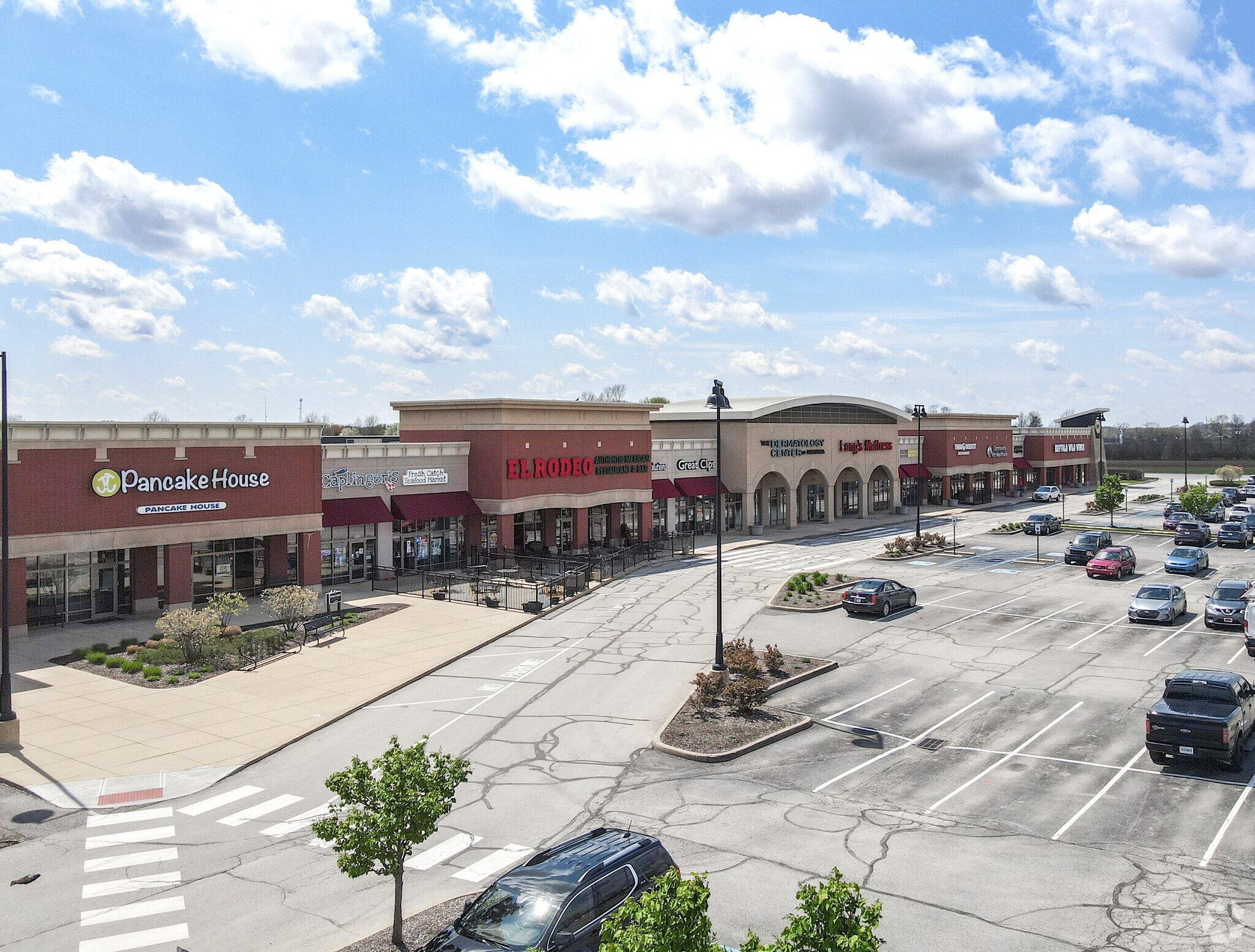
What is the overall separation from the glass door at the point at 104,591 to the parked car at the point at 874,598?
1121 inches

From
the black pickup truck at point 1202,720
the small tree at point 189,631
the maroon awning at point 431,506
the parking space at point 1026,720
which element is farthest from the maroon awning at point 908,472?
the small tree at point 189,631

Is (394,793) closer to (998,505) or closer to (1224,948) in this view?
(1224,948)

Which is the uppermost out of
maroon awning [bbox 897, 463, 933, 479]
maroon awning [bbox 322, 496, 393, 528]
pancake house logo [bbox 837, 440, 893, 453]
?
pancake house logo [bbox 837, 440, 893, 453]

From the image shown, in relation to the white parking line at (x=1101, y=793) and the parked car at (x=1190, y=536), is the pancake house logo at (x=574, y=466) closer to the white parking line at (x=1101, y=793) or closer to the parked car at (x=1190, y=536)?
the white parking line at (x=1101, y=793)

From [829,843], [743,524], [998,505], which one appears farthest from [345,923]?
[998,505]

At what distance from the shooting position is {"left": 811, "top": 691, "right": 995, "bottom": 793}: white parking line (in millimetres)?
18359

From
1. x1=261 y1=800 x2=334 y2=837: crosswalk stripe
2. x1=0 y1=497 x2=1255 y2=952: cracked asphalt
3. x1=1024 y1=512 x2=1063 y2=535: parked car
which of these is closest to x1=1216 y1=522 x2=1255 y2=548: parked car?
x1=1024 y1=512 x2=1063 y2=535: parked car

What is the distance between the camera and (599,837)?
12258mm

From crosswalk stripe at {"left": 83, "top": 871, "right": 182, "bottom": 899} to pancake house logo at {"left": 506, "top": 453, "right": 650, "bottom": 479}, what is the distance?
3313 cm

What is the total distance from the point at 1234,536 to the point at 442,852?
60.0 m

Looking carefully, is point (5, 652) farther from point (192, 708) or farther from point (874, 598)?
point (874, 598)

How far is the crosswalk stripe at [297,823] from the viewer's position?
16.2 m

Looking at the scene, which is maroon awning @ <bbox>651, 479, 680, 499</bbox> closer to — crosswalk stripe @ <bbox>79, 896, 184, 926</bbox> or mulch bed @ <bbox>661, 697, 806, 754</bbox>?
mulch bed @ <bbox>661, 697, 806, 754</bbox>

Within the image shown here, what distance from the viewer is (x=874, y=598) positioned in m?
34.9
